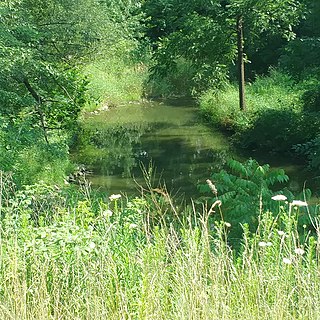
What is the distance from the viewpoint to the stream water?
541 inches

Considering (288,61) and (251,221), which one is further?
(288,61)

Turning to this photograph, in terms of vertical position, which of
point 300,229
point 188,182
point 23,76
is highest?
point 23,76

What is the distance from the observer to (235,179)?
600 cm

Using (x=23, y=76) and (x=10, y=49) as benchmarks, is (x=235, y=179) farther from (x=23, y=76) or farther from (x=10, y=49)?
(x=23, y=76)

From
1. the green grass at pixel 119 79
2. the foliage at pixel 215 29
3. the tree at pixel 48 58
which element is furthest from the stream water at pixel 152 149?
the foliage at pixel 215 29

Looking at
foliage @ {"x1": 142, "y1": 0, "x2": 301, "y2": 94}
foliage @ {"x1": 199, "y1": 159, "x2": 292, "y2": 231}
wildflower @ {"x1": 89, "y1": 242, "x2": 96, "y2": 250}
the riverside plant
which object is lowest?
foliage @ {"x1": 199, "y1": 159, "x2": 292, "y2": 231}

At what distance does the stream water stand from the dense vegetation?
733mm

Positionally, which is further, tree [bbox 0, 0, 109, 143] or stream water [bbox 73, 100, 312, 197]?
stream water [bbox 73, 100, 312, 197]

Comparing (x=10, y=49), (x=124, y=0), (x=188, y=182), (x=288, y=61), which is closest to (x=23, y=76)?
(x=10, y=49)

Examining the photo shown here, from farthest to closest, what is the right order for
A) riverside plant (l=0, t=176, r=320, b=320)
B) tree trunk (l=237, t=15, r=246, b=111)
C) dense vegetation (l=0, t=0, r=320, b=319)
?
tree trunk (l=237, t=15, r=246, b=111)
dense vegetation (l=0, t=0, r=320, b=319)
riverside plant (l=0, t=176, r=320, b=320)

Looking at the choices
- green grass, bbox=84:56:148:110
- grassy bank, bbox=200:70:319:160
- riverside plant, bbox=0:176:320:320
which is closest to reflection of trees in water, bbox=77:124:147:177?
grassy bank, bbox=200:70:319:160

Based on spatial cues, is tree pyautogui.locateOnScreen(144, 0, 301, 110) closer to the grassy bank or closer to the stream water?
the grassy bank

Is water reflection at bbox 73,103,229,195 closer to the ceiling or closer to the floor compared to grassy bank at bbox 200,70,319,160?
closer to the floor

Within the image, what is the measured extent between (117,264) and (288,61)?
10.9 m
